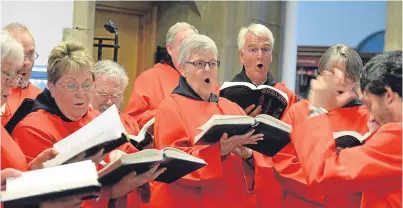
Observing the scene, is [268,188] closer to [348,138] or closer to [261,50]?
[348,138]

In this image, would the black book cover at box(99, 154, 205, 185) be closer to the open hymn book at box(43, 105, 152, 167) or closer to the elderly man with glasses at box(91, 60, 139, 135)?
the open hymn book at box(43, 105, 152, 167)

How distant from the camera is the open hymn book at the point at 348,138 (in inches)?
117

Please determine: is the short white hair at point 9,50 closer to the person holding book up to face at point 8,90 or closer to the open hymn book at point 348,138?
the person holding book up to face at point 8,90

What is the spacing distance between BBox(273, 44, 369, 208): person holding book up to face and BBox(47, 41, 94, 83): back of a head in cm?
95

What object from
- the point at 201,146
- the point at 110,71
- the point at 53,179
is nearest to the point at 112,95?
the point at 110,71

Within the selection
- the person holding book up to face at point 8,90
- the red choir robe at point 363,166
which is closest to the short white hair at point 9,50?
the person holding book up to face at point 8,90

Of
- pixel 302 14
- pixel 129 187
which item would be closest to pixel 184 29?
pixel 129 187

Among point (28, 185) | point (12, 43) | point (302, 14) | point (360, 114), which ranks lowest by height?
point (28, 185)

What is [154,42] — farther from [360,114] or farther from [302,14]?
[302,14]

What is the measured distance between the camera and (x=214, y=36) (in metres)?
6.38

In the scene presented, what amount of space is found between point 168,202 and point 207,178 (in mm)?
223

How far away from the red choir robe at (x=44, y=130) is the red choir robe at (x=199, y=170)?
0.37 meters

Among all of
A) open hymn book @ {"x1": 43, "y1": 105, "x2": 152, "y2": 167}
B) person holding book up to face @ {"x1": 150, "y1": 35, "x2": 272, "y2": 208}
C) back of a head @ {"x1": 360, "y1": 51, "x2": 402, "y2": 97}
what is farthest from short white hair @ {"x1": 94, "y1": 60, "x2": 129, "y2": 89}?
back of a head @ {"x1": 360, "y1": 51, "x2": 402, "y2": 97}

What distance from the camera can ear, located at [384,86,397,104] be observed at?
2484mm
